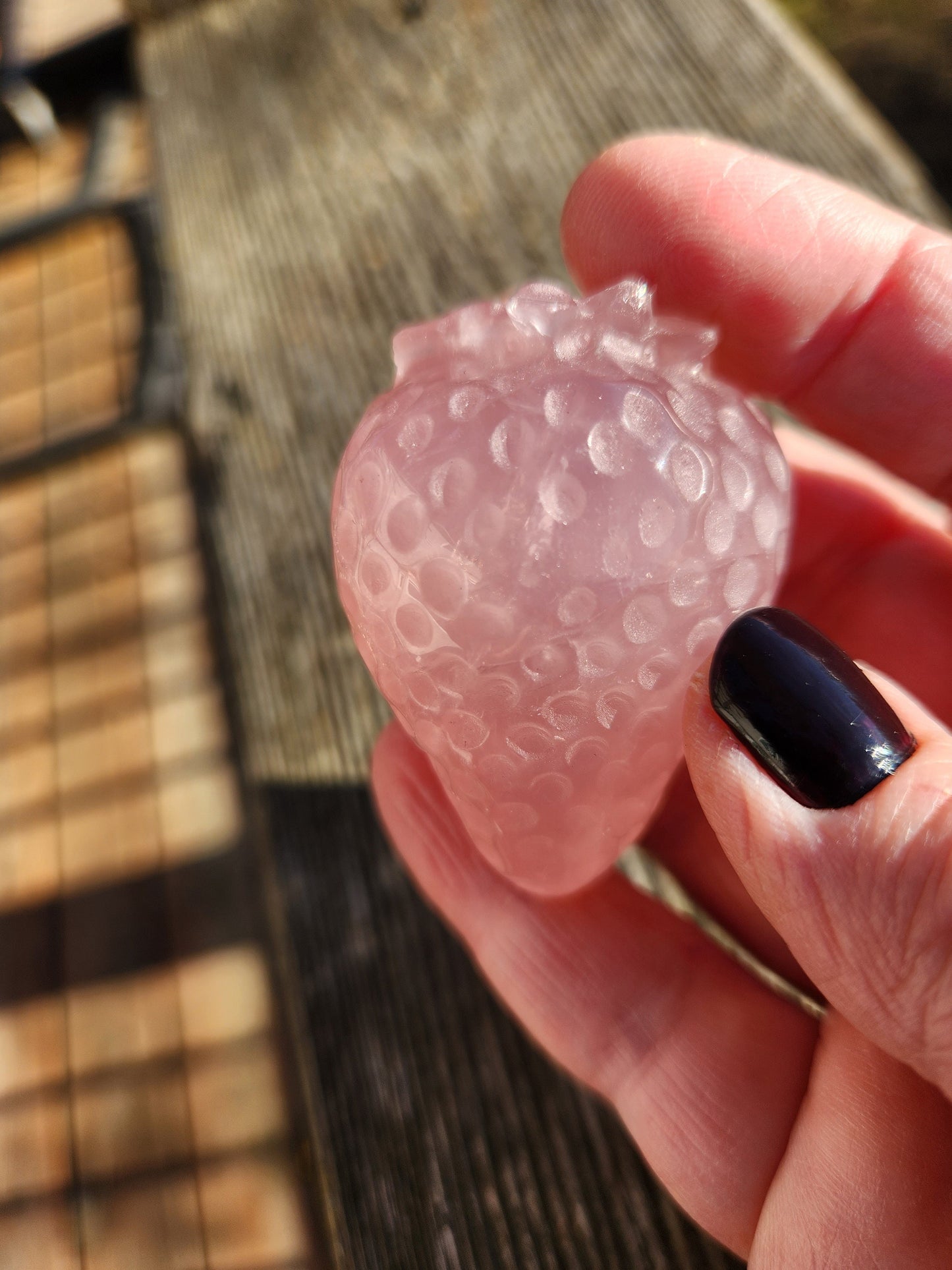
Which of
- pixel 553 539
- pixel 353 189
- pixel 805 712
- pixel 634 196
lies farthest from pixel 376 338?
pixel 805 712

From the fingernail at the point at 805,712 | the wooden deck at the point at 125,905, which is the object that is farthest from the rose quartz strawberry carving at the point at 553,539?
the wooden deck at the point at 125,905

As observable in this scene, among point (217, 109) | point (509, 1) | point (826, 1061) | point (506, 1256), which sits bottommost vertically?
point (506, 1256)

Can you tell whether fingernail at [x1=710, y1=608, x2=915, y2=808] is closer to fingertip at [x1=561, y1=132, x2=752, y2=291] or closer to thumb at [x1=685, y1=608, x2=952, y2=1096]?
thumb at [x1=685, y1=608, x2=952, y2=1096]

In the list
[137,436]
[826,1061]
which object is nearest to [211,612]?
[137,436]

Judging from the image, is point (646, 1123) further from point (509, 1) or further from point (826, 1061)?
point (509, 1)

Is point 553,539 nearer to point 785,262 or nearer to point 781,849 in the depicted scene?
point 781,849

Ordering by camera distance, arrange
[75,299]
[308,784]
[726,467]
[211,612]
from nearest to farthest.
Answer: [726,467] < [308,784] < [211,612] < [75,299]

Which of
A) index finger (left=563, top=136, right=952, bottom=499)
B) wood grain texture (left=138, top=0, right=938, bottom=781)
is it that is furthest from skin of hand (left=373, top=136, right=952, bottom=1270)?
wood grain texture (left=138, top=0, right=938, bottom=781)

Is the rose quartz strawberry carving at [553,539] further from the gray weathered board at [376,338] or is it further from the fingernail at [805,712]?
the gray weathered board at [376,338]
